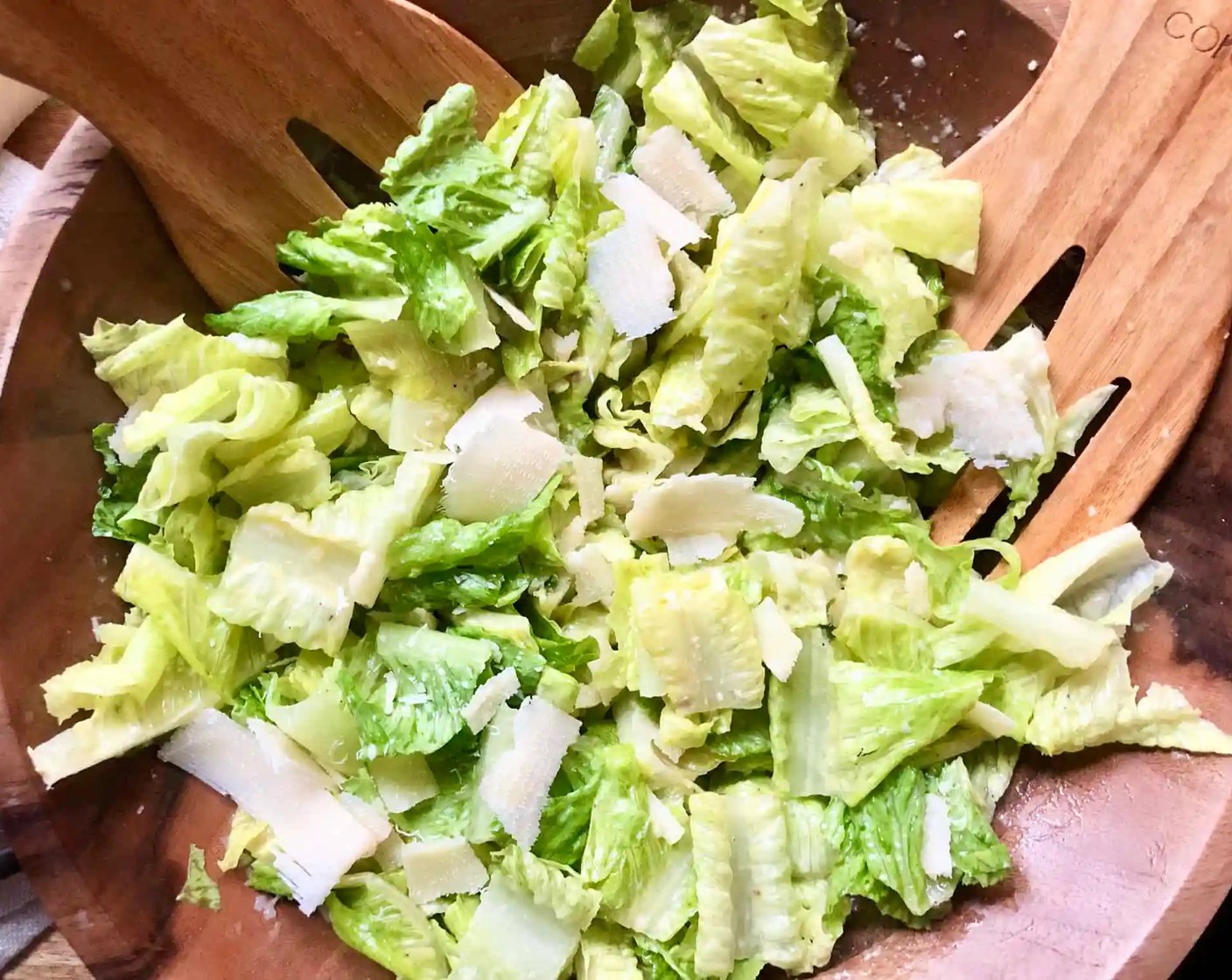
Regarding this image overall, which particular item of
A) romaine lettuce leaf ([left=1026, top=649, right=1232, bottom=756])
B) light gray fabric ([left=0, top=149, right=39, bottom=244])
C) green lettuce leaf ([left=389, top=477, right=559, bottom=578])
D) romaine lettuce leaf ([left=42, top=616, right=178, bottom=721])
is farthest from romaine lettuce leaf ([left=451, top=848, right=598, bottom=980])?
light gray fabric ([left=0, top=149, right=39, bottom=244])

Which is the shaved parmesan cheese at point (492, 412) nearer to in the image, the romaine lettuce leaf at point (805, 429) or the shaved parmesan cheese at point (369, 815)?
the romaine lettuce leaf at point (805, 429)

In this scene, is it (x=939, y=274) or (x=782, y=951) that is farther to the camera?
(x=939, y=274)

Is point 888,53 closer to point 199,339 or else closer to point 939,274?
point 939,274

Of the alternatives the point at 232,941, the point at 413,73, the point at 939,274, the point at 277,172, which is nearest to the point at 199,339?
the point at 277,172

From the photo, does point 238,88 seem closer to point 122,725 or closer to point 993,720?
point 122,725

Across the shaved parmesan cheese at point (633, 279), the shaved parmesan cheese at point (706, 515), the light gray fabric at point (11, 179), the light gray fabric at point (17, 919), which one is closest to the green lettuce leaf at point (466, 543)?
the shaved parmesan cheese at point (706, 515)
